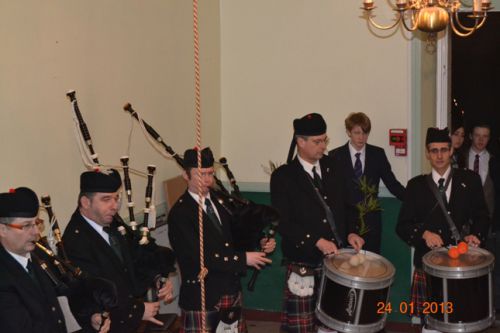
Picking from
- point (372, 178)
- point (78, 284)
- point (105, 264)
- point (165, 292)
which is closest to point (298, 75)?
point (372, 178)

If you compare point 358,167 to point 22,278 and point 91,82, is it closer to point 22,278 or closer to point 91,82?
point 91,82

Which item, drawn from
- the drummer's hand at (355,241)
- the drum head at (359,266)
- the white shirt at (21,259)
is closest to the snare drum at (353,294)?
the drum head at (359,266)

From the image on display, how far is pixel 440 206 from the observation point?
→ 4.61 meters

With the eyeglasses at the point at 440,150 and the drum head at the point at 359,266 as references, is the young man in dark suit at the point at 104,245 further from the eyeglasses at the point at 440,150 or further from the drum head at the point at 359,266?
the eyeglasses at the point at 440,150

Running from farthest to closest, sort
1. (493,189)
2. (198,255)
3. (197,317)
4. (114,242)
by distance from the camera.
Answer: (493,189), (197,317), (198,255), (114,242)

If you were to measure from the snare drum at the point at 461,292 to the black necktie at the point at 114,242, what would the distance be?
5.85 ft

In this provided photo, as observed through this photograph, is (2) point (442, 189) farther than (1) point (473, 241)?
Yes

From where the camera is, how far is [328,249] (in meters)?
4.38

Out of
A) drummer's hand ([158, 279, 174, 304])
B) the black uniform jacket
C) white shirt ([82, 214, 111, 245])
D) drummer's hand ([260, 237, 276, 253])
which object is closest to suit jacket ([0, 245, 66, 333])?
the black uniform jacket

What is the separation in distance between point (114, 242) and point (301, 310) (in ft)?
4.82

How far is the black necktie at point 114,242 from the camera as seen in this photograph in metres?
3.59

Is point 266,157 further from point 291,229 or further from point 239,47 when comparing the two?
point 291,229

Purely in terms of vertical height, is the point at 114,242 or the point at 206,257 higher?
the point at 114,242

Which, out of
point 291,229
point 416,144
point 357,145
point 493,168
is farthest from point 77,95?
point 493,168
